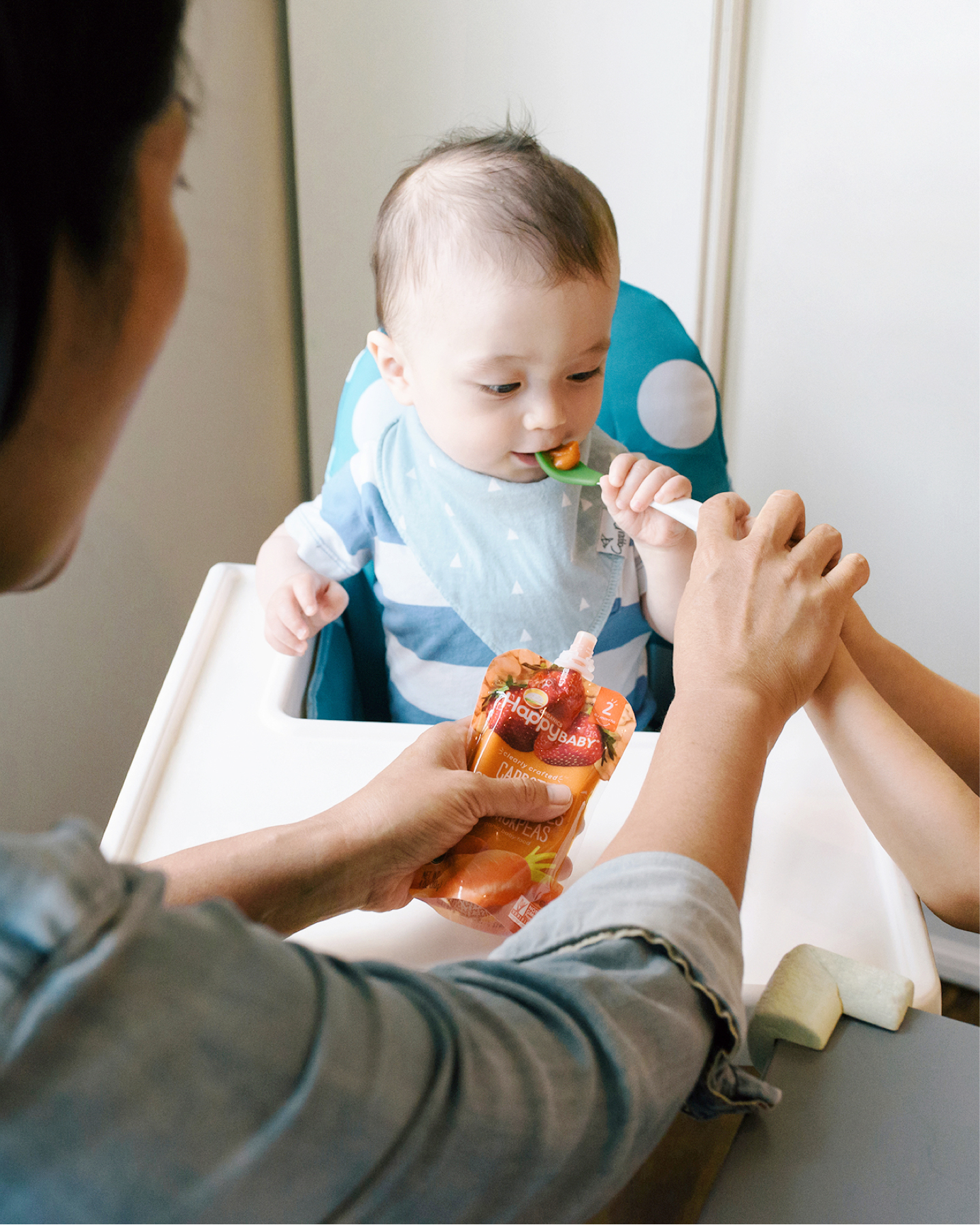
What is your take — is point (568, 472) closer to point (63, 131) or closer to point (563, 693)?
point (563, 693)

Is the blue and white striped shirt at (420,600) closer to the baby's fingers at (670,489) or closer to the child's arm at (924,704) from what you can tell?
the baby's fingers at (670,489)

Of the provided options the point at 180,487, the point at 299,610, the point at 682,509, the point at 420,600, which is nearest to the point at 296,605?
the point at 299,610

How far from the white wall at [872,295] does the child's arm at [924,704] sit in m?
0.81

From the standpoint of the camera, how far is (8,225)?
A: 1.04 feet

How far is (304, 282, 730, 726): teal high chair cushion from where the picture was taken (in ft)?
3.93

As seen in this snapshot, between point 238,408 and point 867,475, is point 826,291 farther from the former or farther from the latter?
point 238,408

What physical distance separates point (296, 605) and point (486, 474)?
0.28 m

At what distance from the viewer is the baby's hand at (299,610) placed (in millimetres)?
1011

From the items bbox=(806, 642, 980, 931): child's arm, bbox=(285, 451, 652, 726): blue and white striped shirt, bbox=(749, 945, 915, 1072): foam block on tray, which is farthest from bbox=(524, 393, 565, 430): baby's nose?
bbox=(749, 945, 915, 1072): foam block on tray

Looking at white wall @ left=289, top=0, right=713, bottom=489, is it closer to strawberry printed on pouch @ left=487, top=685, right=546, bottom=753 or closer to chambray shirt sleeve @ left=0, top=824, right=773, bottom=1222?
strawberry printed on pouch @ left=487, top=685, right=546, bottom=753

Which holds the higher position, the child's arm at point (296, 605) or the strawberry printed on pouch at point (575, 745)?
the strawberry printed on pouch at point (575, 745)

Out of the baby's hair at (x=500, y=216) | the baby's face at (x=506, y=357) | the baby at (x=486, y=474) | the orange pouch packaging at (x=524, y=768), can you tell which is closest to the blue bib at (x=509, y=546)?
the baby at (x=486, y=474)

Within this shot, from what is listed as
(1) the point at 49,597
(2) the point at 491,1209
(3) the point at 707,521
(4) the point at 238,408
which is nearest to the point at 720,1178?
(2) the point at 491,1209

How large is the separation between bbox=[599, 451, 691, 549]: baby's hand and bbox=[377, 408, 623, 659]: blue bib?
0.13 metres
